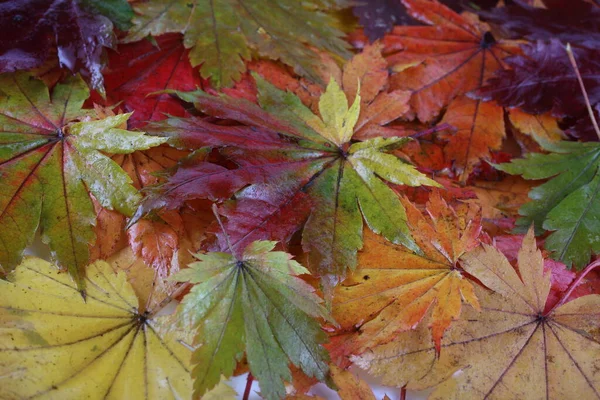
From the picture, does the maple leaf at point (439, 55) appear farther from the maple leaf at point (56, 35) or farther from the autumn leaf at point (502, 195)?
the maple leaf at point (56, 35)

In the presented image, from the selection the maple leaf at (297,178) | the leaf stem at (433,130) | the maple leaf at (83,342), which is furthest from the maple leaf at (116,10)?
the leaf stem at (433,130)

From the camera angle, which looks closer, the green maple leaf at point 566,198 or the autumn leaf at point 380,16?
the green maple leaf at point 566,198

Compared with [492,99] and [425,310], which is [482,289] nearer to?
[425,310]

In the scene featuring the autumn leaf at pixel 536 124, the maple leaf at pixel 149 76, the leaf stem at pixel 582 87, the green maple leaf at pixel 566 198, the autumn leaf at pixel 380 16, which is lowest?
the green maple leaf at pixel 566 198

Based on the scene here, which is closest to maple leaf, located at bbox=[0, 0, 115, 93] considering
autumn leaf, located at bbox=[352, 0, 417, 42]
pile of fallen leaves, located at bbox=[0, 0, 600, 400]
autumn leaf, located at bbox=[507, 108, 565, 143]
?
pile of fallen leaves, located at bbox=[0, 0, 600, 400]

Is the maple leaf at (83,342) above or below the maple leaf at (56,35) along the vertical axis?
below

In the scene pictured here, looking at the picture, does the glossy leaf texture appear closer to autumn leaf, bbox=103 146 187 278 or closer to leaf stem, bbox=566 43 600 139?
leaf stem, bbox=566 43 600 139

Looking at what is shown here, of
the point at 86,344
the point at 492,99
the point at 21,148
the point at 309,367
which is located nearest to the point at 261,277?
the point at 309,367
